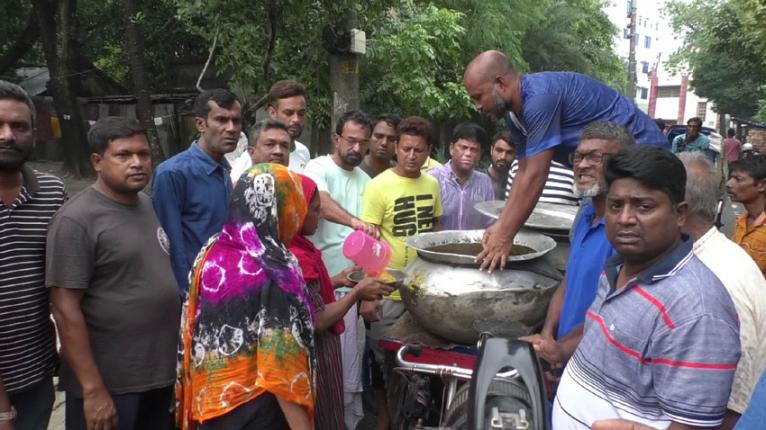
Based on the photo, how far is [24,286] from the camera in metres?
2.17

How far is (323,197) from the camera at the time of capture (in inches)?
139

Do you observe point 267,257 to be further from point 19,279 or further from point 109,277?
point 19,279

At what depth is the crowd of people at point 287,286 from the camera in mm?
1591

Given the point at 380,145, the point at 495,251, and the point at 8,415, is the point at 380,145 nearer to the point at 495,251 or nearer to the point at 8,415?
the point at 495,251

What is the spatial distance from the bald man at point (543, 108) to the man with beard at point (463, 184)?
88 centimetres

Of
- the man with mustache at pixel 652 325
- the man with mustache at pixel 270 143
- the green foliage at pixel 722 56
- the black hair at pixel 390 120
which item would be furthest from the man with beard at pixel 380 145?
the green foliage at pixel 722 56

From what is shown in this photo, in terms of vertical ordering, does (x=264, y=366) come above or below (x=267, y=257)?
below

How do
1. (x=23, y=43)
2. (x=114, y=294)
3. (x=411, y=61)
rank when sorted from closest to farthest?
1. (x=114, y=294)
2. (x=411, y=61)
3. (x=23, y=43)

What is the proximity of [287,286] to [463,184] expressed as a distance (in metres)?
2.44

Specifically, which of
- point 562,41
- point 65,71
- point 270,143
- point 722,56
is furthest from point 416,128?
point 722,56

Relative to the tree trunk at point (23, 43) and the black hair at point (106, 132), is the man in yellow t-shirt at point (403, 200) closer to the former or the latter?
the black hair at point (106, 132)

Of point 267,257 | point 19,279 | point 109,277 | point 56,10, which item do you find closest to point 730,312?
point 267,257

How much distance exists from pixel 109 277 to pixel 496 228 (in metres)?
1.69

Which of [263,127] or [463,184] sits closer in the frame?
[263,127]
